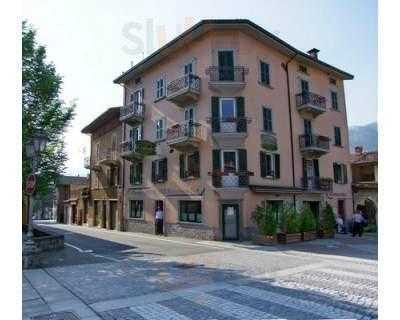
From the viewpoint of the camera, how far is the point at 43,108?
17.3 m

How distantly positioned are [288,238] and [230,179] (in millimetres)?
4293

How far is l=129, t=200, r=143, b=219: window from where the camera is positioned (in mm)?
26094

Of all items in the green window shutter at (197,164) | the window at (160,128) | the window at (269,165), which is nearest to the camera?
the green window shutter at (197,164)

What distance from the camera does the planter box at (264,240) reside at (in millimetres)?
17498

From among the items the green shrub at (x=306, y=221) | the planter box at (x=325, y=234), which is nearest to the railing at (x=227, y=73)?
the green shrub at (x=306, y=221)

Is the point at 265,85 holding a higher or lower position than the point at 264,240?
higher

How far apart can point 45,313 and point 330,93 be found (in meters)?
25.6

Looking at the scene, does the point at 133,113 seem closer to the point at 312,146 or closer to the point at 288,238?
the point at 312,146

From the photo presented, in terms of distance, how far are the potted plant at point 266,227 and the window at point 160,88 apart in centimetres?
1083

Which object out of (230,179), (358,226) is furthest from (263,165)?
(358,226)

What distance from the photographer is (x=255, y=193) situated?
20.1 m

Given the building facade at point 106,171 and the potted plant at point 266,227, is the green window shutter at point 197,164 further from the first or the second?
the building facade at point 106,171

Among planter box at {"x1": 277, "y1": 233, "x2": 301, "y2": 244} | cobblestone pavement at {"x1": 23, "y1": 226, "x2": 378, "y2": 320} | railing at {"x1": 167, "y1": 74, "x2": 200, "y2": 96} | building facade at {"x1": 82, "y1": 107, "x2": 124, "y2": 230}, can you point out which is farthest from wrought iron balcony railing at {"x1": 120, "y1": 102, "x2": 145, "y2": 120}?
→ cobblestone pavement at {"x1": 23, "y1": 226, "x2": 378, "y2": 320}

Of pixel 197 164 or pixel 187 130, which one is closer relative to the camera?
pixel 187 130
